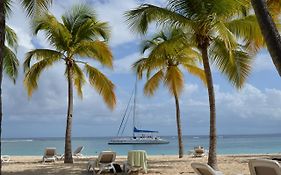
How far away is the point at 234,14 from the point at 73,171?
711 centimetres

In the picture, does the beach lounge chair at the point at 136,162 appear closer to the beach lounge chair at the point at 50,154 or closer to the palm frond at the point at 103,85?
the palm frond at the point at 103,85

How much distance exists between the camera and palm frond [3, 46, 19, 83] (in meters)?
16.8

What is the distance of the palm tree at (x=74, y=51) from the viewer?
17062 millimetres

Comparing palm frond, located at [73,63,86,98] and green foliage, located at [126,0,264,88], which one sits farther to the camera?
palm frond, located at [73,63,86,98]

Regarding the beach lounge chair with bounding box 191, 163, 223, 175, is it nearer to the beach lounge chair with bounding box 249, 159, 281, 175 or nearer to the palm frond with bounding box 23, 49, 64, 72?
the beach lounge chair with bounding box 249, 159, 281, 175

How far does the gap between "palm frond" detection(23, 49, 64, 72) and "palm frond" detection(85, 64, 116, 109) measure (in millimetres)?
1418

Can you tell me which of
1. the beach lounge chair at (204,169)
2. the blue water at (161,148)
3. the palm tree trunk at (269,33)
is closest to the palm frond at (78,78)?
the beach lounge chair at (204,169)

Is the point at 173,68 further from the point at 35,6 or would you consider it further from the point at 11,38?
the point at 35,6

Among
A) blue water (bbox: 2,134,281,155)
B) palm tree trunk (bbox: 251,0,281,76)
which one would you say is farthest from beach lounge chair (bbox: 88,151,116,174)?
blue water (bbox: 2,134,281,155)

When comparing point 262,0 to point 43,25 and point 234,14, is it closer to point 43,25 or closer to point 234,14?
point 234,14

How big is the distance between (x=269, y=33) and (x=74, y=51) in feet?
36.3

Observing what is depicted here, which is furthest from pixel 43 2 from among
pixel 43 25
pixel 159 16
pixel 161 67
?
pixel 161 67

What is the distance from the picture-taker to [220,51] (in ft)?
44.3

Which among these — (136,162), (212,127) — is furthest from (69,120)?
(212,127)
